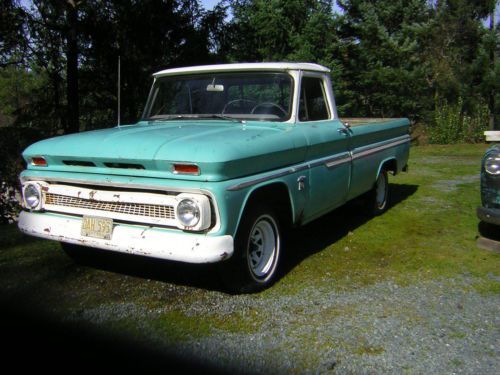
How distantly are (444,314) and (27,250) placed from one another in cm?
392

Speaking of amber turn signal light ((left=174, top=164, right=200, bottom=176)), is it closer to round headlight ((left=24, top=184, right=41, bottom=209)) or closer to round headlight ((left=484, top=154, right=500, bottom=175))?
round headlight ((left=24, top=184, right=41, bottom=209))

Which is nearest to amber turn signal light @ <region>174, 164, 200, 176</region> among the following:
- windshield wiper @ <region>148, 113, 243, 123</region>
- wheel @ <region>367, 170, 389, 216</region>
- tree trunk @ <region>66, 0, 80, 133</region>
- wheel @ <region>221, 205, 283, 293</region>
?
wheel @ <region>221, 205, 283, 293</region>

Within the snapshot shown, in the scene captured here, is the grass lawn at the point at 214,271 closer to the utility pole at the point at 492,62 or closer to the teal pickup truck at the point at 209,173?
the teal pickup truck at the point at 209,173

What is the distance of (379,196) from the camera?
6441 mm

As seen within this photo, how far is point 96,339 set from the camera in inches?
123

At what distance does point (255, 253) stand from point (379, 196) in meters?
3.06

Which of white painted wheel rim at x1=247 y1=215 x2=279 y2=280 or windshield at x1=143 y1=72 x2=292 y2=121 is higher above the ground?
windshield at x1=143 y1=72 x2=292 y2=121

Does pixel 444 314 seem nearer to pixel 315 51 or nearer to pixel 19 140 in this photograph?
pixel 19 140

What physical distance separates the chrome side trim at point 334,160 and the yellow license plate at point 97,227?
0.93 m

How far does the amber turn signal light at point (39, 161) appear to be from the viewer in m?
3.87

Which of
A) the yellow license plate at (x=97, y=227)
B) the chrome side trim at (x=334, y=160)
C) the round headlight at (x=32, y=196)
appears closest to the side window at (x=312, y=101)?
the chrome side trim at (x=334, y=160)

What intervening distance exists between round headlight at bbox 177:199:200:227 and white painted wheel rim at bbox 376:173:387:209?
3694 millimetres

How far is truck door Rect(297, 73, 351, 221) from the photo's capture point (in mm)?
4348

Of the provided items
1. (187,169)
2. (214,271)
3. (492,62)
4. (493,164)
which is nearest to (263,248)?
(214,271)
